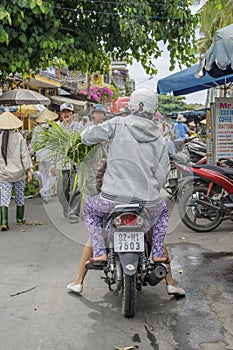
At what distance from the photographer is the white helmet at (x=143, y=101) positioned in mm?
4320

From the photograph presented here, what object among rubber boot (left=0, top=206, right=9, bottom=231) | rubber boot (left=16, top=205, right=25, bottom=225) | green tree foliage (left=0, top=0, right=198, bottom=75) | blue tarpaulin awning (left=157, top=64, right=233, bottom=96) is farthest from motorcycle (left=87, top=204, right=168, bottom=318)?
blue tarpaulin awning (left=157, top=64, right=233, bottom=96)

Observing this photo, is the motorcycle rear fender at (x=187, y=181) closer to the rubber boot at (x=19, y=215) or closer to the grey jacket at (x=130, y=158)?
the rubber boot at (x=19, y=215)

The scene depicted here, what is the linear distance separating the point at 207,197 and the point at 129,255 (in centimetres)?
356

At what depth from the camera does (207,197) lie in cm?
738

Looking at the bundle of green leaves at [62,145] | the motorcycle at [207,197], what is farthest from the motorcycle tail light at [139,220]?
the motorcycle at [207,197]

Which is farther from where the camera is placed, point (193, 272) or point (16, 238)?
point (16, 238)

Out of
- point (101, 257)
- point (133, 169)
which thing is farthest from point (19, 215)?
point (133, 169)

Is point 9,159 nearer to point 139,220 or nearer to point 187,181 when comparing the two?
point 187,181

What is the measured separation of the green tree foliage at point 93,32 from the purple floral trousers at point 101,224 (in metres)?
5.06

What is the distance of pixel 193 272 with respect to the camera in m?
5.51

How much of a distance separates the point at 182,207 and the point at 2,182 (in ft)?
9.18

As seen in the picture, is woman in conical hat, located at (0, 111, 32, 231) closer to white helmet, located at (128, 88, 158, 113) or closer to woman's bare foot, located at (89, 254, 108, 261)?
woman's bare foot, located at (89, 254, 108, 261)

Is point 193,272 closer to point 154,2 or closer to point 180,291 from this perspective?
point 180,291

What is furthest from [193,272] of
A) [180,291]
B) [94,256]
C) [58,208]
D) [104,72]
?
[104,72]
